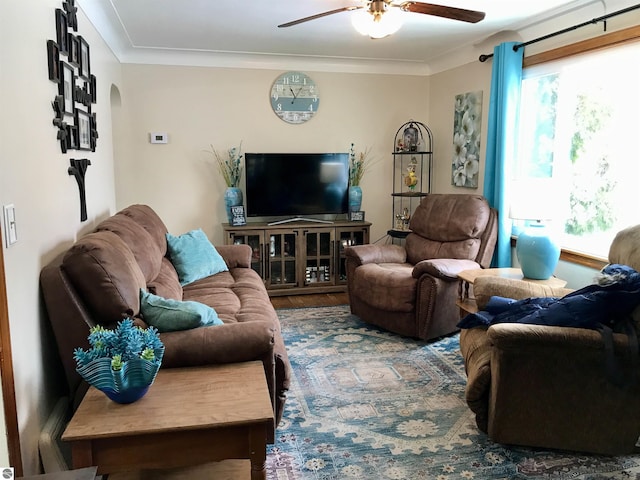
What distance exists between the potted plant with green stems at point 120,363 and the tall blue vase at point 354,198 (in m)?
3.80

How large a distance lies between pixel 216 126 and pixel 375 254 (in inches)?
85.8

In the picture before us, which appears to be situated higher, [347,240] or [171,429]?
[347,240]

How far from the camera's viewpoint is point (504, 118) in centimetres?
410

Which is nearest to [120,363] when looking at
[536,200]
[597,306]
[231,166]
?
[597,306]

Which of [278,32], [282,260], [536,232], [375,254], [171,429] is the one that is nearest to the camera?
[171,429]

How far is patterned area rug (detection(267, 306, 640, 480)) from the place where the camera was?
7.26 feet

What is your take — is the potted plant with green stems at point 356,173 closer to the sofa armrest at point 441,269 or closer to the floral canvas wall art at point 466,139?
the floral canvas wall art at point 466,139

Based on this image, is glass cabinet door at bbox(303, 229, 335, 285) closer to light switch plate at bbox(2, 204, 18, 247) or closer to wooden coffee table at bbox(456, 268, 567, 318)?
wooden coffee table at bbox(456, 268, 567, 318)

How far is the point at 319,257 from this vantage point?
206 inches

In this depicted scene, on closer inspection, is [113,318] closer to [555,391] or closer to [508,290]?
[555,391]

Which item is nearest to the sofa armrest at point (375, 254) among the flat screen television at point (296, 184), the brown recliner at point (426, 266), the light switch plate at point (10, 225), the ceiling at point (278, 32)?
the brown recliner at point (426, 266)

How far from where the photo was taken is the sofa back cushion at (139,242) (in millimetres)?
2678

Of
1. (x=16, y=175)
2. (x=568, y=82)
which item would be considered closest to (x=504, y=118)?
(x=568, y=82)

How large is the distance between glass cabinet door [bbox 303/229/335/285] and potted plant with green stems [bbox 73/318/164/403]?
11.4ft
